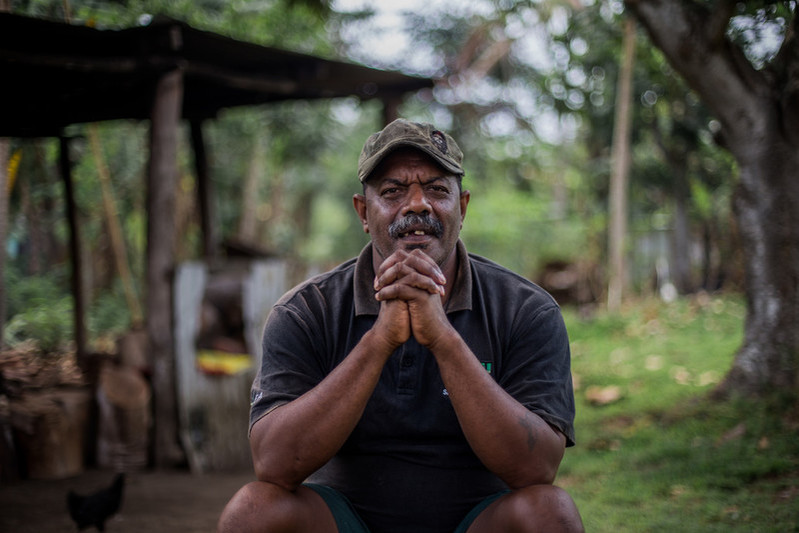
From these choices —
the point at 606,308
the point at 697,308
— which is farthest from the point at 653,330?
the point at 606,308

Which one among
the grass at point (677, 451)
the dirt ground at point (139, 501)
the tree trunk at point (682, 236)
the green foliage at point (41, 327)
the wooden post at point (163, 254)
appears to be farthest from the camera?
the tree trunk at point (682, 236)

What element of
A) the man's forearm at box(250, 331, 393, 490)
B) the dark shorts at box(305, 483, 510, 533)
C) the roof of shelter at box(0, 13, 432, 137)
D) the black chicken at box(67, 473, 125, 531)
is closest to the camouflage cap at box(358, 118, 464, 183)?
the man's forearm at box(250, 331, 393, 490)

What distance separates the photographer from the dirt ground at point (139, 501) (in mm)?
4785

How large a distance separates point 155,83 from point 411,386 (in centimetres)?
466

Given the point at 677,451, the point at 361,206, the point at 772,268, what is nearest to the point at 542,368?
the point at 361,206

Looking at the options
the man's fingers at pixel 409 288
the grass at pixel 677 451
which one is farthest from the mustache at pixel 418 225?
the grass at pixel 677 451

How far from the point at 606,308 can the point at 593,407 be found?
6620 millimetres

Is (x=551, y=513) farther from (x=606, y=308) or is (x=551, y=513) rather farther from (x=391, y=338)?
(x=606, y=308)

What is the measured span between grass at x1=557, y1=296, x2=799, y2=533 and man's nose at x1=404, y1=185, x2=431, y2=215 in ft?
8.58

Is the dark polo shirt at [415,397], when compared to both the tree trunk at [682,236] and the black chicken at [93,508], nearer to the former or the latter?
the black chicken at [93,508]

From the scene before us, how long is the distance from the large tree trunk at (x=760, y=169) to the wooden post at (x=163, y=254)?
4210 millimetres

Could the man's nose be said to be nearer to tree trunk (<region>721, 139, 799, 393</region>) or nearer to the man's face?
the man's face

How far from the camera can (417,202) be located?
106 inches

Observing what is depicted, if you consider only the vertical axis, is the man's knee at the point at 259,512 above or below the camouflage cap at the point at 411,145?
below
